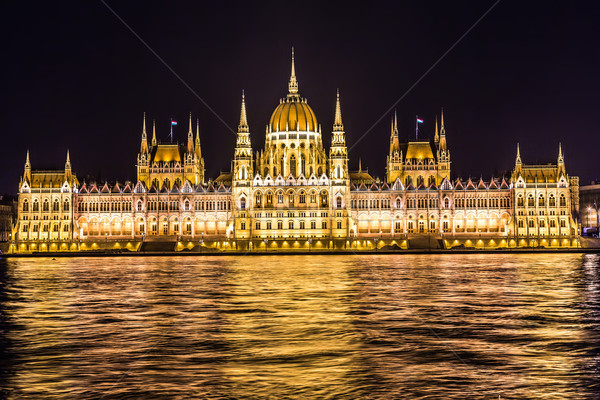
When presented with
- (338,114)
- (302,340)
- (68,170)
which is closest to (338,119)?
(338,114)

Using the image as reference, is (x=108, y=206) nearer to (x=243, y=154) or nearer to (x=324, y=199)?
(x=243, y=154)

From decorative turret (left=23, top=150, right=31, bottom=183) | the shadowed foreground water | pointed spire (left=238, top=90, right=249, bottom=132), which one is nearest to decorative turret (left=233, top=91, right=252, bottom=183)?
pointed spire (left=238, top=90, right=249, bottom=132)

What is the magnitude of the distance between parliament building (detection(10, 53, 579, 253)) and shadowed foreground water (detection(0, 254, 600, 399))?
2855 inches

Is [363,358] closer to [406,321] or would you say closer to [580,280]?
[406,321]

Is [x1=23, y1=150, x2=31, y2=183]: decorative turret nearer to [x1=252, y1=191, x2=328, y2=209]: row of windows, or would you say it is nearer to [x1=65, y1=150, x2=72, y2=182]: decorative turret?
[x1=65, y1=150, x2=72, y2=182]: decorative turret

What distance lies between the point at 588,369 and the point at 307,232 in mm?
107766

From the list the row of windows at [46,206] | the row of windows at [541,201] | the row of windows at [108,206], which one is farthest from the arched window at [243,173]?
the row of windows at [541,201]

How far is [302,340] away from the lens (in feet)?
102

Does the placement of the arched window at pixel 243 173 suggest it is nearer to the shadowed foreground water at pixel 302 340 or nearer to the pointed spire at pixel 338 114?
the pointed spire at pixel 338 114

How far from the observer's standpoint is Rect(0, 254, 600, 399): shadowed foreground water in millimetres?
23047

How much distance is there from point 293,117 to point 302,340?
120896 millimetres

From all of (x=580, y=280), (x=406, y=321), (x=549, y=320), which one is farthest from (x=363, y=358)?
(x=580, y=280)

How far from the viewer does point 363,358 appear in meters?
27.3

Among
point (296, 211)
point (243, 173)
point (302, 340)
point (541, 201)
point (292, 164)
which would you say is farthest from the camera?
point (292, 164)
